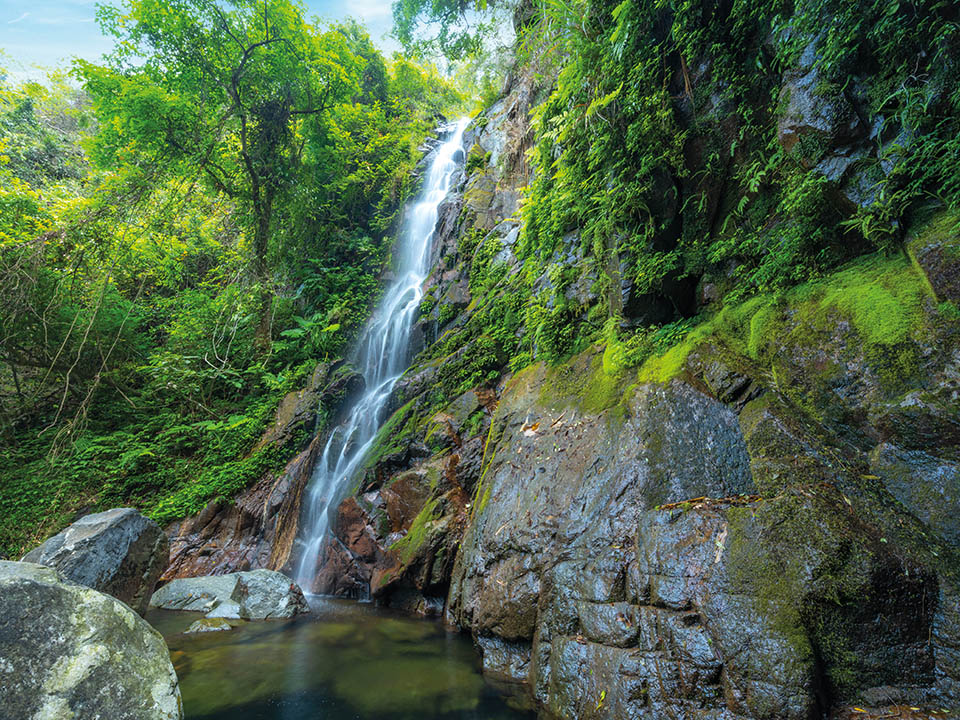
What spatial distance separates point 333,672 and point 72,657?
2.78 m

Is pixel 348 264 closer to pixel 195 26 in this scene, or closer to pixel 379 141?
pixel 379 141

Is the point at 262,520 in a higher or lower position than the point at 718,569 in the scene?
lower

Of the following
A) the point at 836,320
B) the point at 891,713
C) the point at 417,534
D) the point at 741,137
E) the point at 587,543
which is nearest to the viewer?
the point at 891,713

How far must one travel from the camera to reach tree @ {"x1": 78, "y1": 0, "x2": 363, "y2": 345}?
34.2 feet

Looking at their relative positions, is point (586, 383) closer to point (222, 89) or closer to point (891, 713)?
point (891, 713)

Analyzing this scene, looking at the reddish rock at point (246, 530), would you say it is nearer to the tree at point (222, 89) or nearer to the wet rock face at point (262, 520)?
the wet rock face at point (262, 520)

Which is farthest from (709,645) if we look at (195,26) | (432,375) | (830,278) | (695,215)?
(195,26)

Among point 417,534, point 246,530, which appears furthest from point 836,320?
point 246,530

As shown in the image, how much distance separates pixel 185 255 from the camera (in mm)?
14055

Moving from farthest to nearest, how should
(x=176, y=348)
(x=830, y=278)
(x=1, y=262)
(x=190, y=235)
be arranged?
(x=190, y=235) < (x=176, y=348) < (x=1, y=262) < (x=830, y=278)

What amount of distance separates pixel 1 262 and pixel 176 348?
22.5 feet

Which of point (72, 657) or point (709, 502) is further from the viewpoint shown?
point (709, 502)

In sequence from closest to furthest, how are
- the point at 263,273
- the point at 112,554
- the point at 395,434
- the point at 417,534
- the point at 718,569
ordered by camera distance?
1. the point at 718,569
2. the point at 112,554
3. the point at 417,534
4. the point at 395,434
5. the point at 263,273

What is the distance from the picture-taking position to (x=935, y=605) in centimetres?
229
